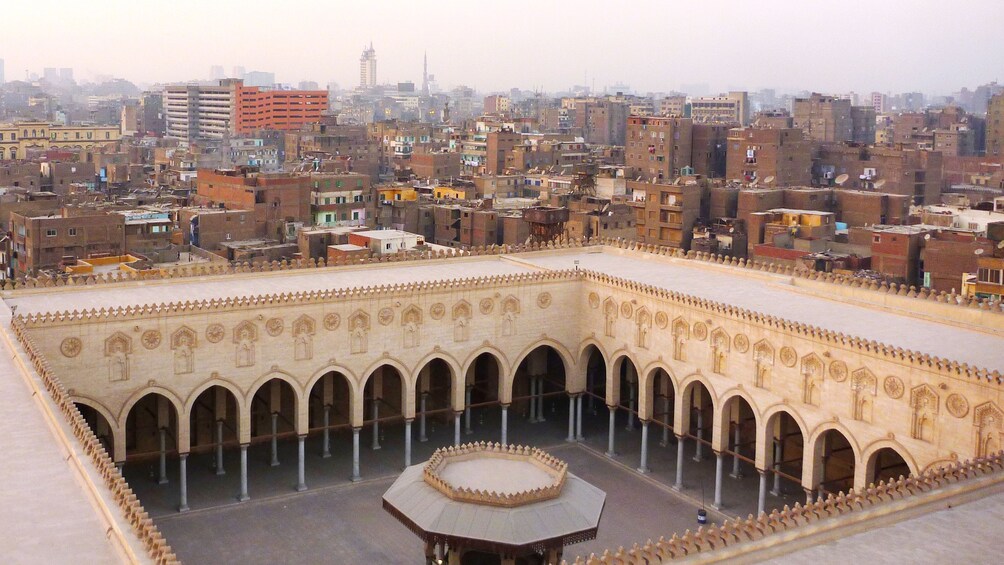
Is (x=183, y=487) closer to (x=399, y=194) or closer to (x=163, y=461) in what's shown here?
(x=163, y=461)

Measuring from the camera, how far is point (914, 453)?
25938 millimetres

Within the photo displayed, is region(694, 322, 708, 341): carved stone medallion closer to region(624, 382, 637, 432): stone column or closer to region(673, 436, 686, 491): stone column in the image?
region(673, 436, 686, 491): stone column

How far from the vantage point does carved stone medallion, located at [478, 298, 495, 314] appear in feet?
117

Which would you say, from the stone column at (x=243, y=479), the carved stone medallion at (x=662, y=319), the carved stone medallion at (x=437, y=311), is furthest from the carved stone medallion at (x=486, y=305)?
the stone column at (x=243, y=479)

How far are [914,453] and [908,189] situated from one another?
69552mm

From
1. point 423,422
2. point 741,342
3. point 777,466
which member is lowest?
point 423,422

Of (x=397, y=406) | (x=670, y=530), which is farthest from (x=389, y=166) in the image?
(x=670, y=530)

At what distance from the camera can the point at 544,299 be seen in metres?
37.0

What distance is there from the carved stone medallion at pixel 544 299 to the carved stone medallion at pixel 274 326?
8.59 meters

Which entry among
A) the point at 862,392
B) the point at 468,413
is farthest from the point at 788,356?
the point at 468,413

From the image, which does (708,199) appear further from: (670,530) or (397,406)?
(670,530)

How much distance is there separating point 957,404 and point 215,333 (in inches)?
734

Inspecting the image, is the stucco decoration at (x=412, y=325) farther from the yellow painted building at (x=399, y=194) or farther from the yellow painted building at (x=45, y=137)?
the yellow painted building at (x=45, y=137)

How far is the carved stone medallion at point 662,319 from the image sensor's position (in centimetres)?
3359
